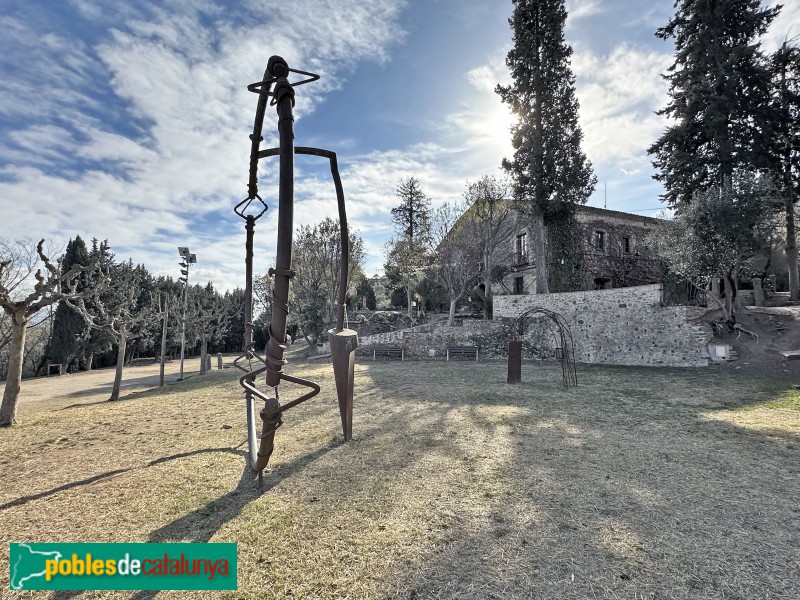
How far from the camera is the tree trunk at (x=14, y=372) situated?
6.74 m

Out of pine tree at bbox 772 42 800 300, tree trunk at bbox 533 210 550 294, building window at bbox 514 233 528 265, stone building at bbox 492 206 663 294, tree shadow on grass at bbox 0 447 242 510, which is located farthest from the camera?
building window at bbox 514 233 528 265

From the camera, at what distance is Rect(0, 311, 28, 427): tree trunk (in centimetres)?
674

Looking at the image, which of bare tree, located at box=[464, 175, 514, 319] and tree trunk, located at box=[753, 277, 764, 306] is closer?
tree trunk, located at box=[753, 277, 764, 306]

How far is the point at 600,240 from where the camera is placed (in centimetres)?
2486

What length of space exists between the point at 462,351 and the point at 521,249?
1158 centimetres

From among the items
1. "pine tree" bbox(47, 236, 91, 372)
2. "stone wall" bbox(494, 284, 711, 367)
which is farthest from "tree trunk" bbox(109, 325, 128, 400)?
"pine tree" bbox(47, 236, 91, 372)

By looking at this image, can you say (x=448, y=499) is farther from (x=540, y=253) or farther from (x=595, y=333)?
(x=540, y=253)

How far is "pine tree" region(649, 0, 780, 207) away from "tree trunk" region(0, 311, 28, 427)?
21.7 m

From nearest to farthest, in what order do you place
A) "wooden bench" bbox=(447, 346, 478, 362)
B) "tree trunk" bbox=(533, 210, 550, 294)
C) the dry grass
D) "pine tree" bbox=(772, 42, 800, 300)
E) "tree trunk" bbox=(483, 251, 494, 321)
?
the dry grass, "pine tree" bbox=(772, 42, 800, 300), "wooden bench" bbox=(447, 346, 478, 362), "tree trunk" bbox=(533, 210, 550, 294), "tree trunk" bbox=(483, 251, 494, 321)

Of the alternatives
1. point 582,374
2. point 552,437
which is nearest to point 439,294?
point 582,374

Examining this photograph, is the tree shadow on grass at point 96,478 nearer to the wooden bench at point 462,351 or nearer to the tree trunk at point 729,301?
the wooden bench at point 462,351

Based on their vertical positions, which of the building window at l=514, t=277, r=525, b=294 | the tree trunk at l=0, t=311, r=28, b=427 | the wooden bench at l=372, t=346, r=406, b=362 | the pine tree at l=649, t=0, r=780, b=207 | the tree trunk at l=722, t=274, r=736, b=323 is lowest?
the wooden bench at l=372, t=346, r=406, b=362

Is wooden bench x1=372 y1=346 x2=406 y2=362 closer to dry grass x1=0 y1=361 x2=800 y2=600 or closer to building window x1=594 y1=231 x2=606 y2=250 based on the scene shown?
dry grass x1=0 y1=361 x2=800 y2=600

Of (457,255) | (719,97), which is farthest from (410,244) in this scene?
(719,97)
